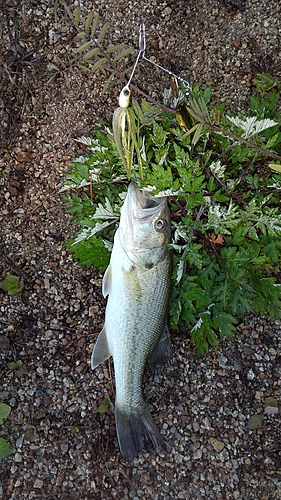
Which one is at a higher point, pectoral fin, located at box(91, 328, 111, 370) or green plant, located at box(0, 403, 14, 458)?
pectoral fin, located at box(91, 328, 111, 370)

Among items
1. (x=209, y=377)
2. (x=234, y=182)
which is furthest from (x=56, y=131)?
(x=209, y=377)

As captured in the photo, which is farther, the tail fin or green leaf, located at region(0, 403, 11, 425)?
green leaf, located at region(0, 403, 11, 425)

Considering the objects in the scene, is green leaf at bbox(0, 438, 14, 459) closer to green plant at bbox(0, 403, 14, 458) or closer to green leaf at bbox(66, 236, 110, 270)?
green plant at bbox(0, 403, 14, 458)

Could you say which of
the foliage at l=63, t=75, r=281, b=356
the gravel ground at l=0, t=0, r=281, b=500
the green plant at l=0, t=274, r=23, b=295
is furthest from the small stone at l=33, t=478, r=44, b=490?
the foliage at l=63, t=75, r=281, b=356

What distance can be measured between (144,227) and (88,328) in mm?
1167

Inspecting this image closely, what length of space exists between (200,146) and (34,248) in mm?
1589

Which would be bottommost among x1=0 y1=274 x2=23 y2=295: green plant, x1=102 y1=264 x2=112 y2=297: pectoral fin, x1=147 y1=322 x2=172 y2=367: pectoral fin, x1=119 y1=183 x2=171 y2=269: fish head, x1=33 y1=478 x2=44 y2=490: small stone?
x1=33 y1=478 x2=44 y2=490: small stone

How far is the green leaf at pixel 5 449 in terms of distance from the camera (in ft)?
11.6

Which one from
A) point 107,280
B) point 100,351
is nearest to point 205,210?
point 107,280

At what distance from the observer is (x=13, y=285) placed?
3.66 m

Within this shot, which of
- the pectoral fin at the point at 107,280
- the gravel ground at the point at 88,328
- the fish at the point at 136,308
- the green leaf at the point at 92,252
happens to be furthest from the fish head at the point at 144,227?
the gravel ground at the point at 88,328

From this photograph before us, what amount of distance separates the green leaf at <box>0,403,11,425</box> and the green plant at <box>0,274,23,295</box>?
0.90 metres

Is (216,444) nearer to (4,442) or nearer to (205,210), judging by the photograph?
(4,442)

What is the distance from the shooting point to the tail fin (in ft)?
10.8
